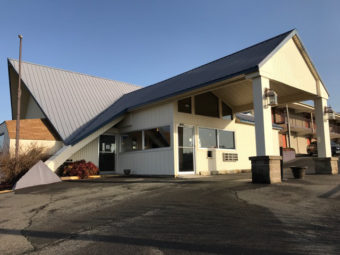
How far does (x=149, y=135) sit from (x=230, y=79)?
577 centimetres

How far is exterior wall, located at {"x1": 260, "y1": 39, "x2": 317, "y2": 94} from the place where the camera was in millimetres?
9634

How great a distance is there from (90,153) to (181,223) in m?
11.3

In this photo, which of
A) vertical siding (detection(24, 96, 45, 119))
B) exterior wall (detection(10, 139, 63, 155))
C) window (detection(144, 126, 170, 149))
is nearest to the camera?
window (detection(144, 126, 170, 149))

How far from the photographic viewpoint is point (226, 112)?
15430 millimetres

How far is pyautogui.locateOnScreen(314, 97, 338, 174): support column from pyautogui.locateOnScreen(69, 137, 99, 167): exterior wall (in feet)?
36.8

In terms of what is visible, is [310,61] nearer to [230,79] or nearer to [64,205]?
[230,79]

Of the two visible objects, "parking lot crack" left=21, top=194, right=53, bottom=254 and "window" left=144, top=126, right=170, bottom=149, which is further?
"window" left=144, top=126, right=170, bottom=149

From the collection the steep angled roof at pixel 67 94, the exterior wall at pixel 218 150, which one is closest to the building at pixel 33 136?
the steep angled roof at pixel 67 94

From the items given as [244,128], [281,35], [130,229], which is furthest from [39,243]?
[244,128]

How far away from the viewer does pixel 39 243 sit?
401 cm

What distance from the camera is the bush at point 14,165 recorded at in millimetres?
10867

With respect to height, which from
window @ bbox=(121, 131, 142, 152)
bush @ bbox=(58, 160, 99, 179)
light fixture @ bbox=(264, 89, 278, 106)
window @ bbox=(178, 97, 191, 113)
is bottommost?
bush @ bbox=(58, 160, 99, 179)

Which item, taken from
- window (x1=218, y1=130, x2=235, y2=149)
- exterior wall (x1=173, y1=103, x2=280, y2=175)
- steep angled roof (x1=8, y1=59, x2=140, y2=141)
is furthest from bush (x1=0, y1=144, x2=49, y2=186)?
window (x1=218, y1=130, x2=235, y2=149)

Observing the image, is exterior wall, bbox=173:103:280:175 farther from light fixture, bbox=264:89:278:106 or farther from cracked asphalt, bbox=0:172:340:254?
cracked asphalt, bbox=0:172:340:254
